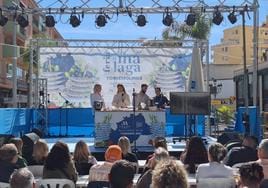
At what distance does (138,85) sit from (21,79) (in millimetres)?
30230

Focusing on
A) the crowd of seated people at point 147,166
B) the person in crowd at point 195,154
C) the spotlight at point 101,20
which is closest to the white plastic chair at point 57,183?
the crowd of seated people at point 147,166

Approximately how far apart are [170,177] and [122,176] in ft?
2.85

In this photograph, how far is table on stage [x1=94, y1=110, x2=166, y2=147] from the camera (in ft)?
40.6

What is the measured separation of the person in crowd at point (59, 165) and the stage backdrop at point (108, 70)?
40.3 feet

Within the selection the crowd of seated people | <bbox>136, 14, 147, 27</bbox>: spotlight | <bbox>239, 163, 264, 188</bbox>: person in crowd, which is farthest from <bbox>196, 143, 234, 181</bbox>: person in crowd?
<bbox>136, 14, 147, 27</bbox>: spotlight

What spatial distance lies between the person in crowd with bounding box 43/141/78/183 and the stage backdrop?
40.3ft

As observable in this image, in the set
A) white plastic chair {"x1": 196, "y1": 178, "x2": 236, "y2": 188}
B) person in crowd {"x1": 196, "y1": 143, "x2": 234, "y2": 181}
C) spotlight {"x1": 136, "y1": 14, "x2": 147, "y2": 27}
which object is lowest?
white plastic chair {"x1": 196, "y1": 178, "x2": 236, "y2": 188}

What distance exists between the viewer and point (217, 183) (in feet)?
18.7

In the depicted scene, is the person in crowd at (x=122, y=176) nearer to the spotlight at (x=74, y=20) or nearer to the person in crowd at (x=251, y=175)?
the person in crowd at (x=251, y=175)

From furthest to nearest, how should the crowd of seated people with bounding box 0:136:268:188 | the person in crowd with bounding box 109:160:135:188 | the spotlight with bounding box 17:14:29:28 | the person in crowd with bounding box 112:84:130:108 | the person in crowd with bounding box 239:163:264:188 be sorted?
the spotlight with bounding box 17:14:29:28
the person in crowd with bounding box 112:84:130:108
the person in crowd with bounding box 239:163:264:188
the person in crowd with bounding box 109:160:135:188
the crowd of seated people with bounding box 0:136:268:188

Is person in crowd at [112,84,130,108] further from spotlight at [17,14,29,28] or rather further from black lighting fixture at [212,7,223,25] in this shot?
spotlight at [17,14,29,28]

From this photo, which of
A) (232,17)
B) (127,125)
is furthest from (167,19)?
(127,125)

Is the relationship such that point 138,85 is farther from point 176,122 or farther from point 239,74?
point 239,74

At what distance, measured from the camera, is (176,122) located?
17484mm
